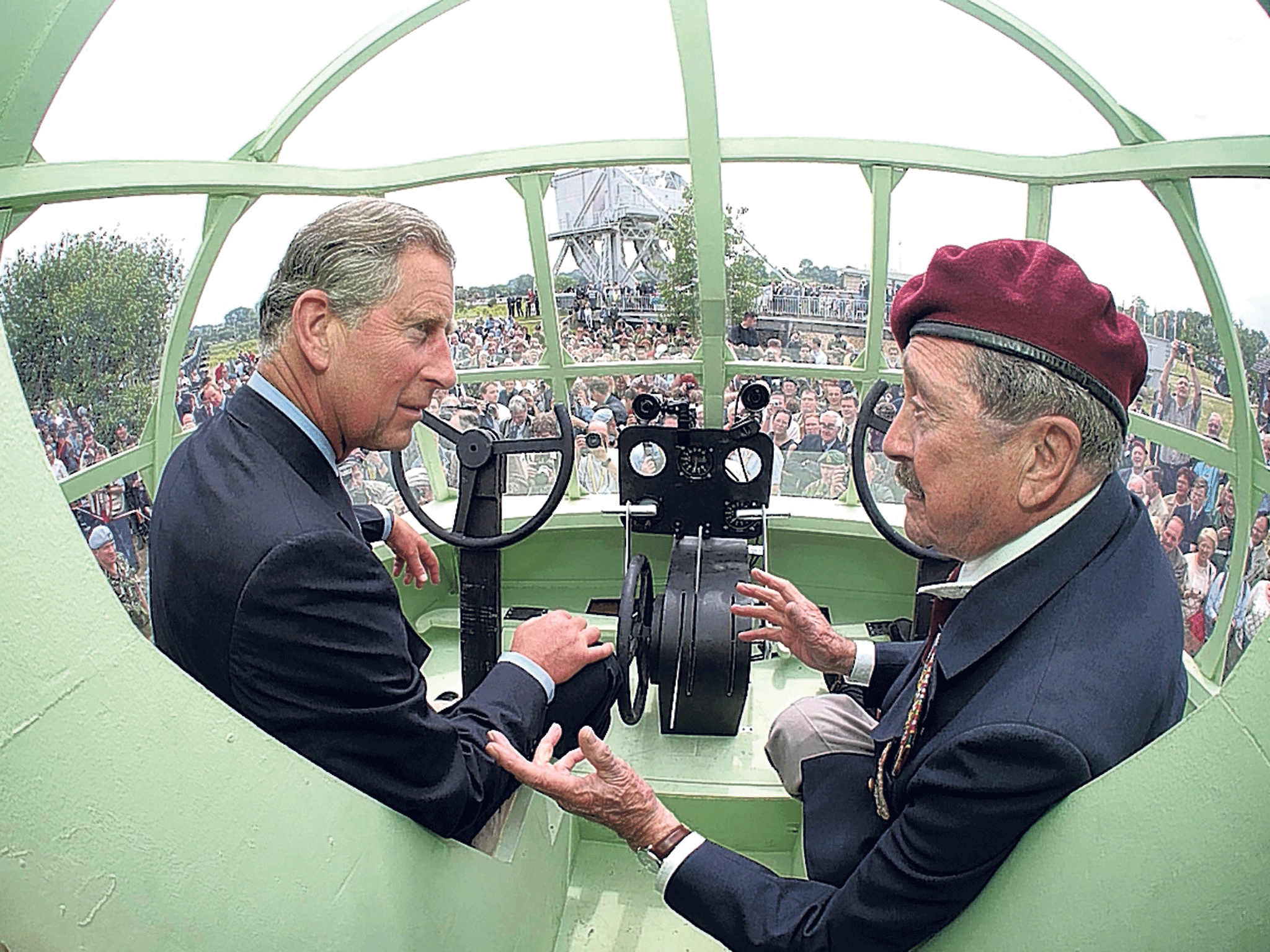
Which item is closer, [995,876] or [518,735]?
[995,876]

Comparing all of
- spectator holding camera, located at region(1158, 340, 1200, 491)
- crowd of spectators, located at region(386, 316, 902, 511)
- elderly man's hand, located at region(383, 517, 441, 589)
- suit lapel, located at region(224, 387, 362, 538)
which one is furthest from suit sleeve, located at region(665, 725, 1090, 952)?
crowd of spectators, located at region(386, 316, 902, 511)

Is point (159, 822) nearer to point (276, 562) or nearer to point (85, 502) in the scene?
point (276, 562)

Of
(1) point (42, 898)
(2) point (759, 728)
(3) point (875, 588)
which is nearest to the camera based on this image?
(1) point (42, 898)

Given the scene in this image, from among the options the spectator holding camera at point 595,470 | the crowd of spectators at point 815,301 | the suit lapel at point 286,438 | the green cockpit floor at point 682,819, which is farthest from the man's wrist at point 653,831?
the spectator holding camera at point 595,470

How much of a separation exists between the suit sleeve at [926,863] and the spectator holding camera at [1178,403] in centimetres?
279

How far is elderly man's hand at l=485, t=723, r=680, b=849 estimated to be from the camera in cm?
112

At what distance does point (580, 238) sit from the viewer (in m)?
3.93

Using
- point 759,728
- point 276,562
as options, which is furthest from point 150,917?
point 759,728

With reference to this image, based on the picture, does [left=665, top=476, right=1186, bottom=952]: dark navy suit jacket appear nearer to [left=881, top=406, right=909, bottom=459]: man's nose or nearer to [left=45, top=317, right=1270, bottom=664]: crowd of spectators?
[left=881, top=406, right=909, bottom=459]: man's nose

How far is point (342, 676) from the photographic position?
0.94 m

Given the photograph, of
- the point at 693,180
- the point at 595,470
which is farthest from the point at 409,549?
the point at 595,470

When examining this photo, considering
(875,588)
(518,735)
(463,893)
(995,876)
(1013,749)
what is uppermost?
(1013,749)

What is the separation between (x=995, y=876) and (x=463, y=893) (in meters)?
0.65

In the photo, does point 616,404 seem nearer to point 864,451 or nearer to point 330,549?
point 864,451
